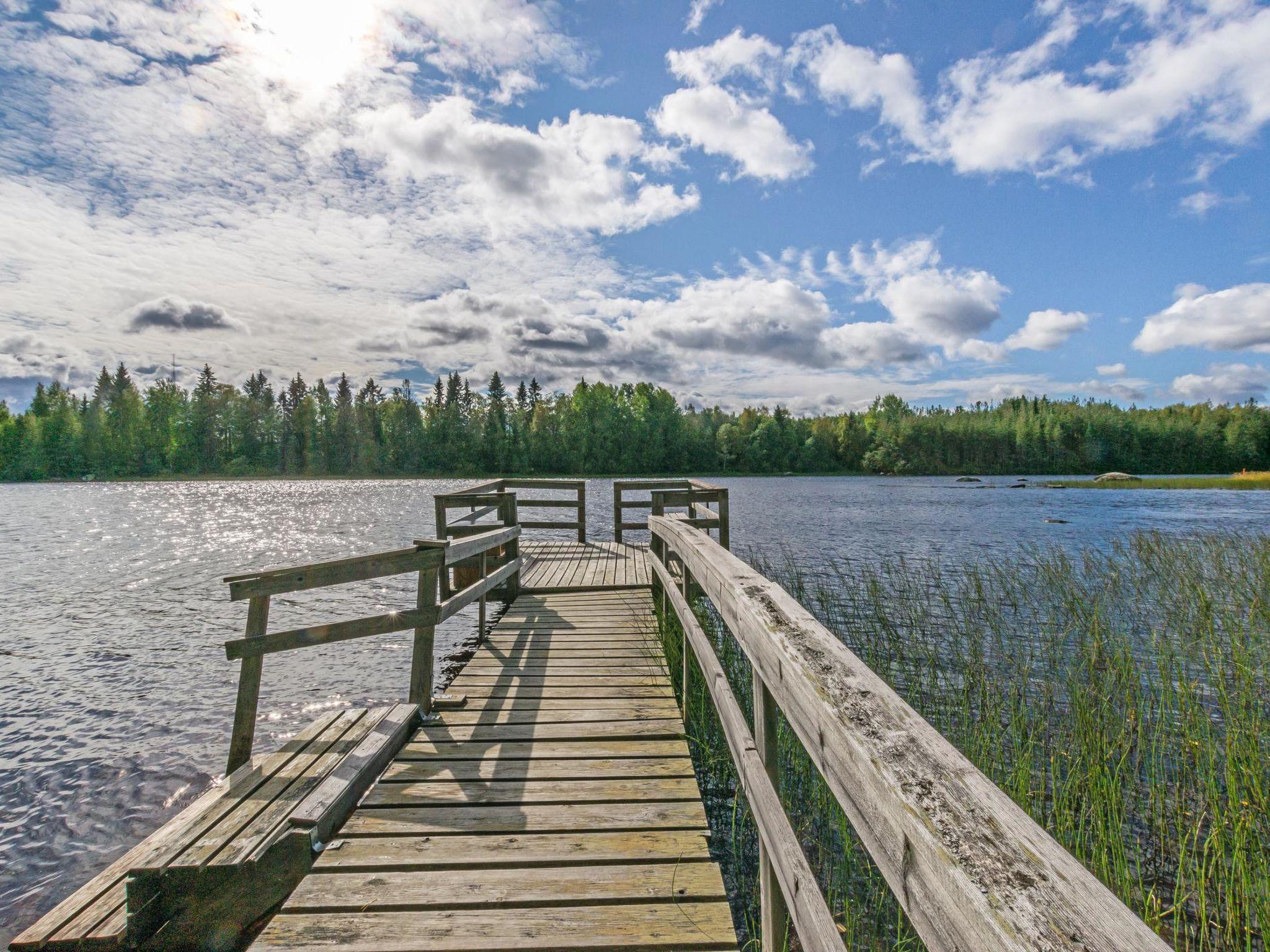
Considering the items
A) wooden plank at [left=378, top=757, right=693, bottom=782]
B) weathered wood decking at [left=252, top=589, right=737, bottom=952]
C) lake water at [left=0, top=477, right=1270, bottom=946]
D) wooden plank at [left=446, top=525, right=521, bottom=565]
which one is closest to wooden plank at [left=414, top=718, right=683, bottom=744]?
weathered wood decking at [left=252, top=589, right=737, bottom=952]

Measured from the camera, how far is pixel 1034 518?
24219 millimetres

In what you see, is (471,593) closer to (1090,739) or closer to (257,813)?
(257,813)

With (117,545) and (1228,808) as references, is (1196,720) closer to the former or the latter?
(1228,808)

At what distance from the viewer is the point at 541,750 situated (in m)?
3.65

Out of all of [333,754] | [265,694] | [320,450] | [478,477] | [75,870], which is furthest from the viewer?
[320,450]

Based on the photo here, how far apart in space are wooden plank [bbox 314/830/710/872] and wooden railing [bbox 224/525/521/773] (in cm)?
118

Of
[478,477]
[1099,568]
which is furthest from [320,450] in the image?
[1099,568]

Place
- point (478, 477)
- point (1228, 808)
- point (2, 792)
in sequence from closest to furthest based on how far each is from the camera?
point (1228, 808) < point (2, 792) < point (478, 477)

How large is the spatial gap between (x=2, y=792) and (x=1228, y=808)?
26.3 feet

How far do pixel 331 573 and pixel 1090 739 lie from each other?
16.1ft

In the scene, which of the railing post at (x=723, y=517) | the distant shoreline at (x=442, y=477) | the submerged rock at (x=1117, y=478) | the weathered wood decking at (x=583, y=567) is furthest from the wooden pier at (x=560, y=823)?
the distant shoreline at (x=442, y=477)

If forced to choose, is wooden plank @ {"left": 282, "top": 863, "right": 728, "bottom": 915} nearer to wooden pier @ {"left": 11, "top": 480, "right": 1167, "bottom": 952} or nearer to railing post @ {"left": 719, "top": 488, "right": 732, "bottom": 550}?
wooden pier @ {"left": 11, "top": 480, "right": 1167, "bottom": 952}

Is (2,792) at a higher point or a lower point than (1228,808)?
lower

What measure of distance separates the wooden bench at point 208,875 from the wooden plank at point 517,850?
0.23 meters
